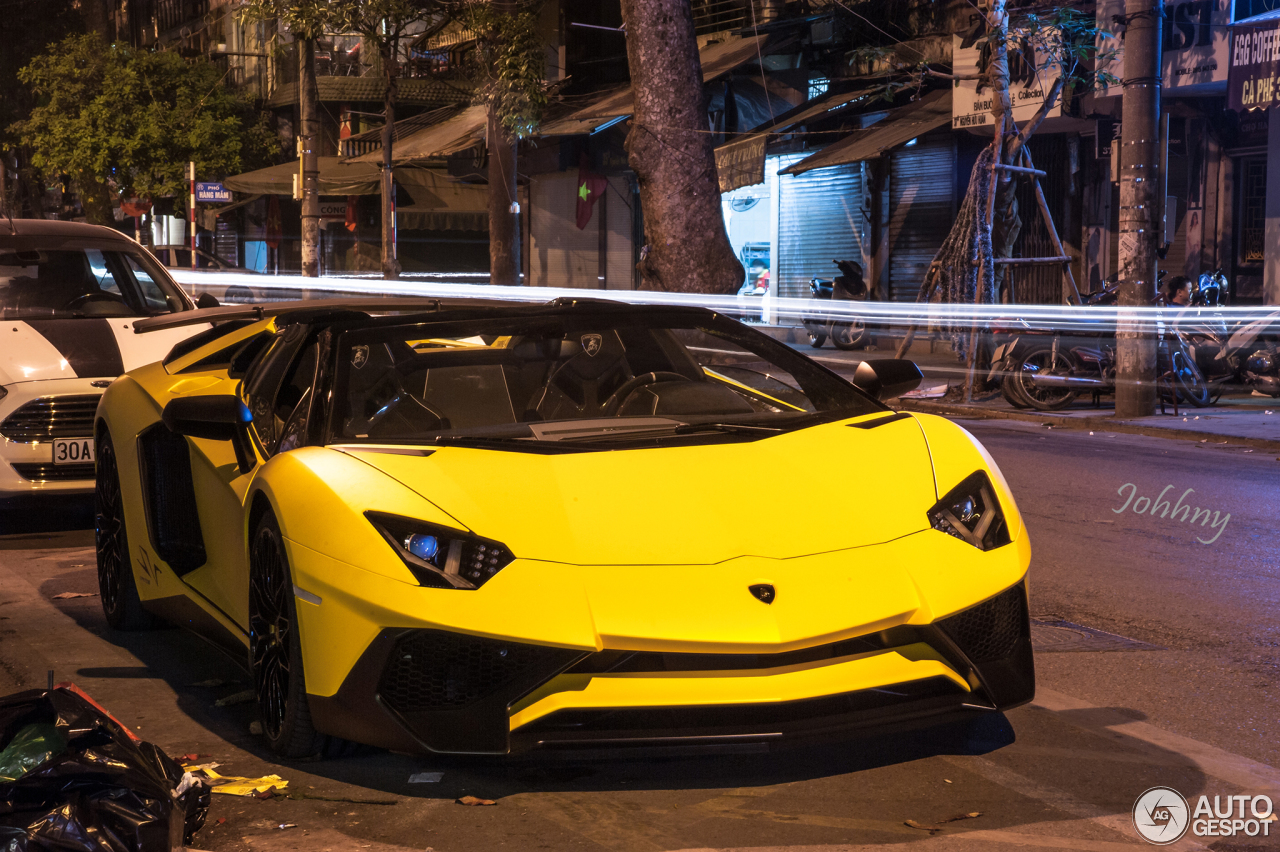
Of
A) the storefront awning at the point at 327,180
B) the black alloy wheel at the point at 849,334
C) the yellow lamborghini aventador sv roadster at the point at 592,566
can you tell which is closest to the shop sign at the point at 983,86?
the black alloy wheel at the point at 849,334

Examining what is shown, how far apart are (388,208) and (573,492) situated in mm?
24623

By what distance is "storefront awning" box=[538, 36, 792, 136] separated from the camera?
1019 inches

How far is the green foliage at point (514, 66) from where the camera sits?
22.7 meters

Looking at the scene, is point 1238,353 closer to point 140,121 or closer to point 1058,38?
point 1058,38

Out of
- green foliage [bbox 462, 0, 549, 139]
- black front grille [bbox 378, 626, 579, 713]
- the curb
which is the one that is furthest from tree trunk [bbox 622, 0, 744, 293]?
black front grille [bbox 378, 626, 579, 713]

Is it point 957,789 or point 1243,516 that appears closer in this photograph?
point 957,789

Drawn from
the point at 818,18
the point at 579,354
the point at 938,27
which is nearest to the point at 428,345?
the point at 579,354

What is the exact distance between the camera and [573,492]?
3852mm

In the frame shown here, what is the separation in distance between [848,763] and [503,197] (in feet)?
65.2

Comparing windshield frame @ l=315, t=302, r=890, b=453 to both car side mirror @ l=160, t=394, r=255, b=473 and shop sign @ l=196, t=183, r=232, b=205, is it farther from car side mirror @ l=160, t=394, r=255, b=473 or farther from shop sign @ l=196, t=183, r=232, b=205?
shop sign @ l=196, t=183, r=232, b=205

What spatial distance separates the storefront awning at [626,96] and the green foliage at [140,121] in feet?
56.5

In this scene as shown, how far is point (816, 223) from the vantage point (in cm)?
2636

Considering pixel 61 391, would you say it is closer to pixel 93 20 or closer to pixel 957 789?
pixel 957 789

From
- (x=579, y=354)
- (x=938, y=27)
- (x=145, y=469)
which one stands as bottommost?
(x=145, y=469)
